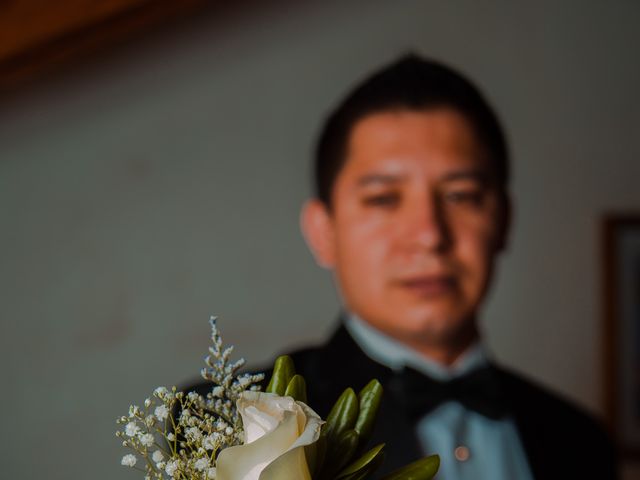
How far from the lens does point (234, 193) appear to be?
2.59 meters

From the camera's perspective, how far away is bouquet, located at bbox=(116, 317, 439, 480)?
0.81 meters

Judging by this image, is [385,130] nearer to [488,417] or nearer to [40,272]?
[488,417]

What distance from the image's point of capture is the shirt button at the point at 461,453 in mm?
2389

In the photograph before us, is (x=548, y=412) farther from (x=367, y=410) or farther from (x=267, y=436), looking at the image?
(x=267, y=436)

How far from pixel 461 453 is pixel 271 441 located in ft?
5.55

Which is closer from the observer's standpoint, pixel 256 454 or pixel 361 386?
pixel 256 454

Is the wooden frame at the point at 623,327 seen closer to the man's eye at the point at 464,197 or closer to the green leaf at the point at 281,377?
the man's eye at the point at 464,197

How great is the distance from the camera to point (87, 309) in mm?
2463

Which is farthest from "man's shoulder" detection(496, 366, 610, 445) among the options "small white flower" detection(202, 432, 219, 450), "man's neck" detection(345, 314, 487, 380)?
"small white flower" detection(202, 432, 219, 450)

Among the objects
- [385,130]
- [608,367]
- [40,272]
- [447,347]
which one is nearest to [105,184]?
[40,272]

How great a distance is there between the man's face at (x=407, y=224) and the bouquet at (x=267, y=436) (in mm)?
1515

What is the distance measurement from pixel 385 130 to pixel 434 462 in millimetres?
1708

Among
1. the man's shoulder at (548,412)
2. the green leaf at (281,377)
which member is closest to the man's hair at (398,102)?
the man's shoulder at (548,412)

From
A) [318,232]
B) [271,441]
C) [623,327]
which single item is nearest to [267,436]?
[271,441]
